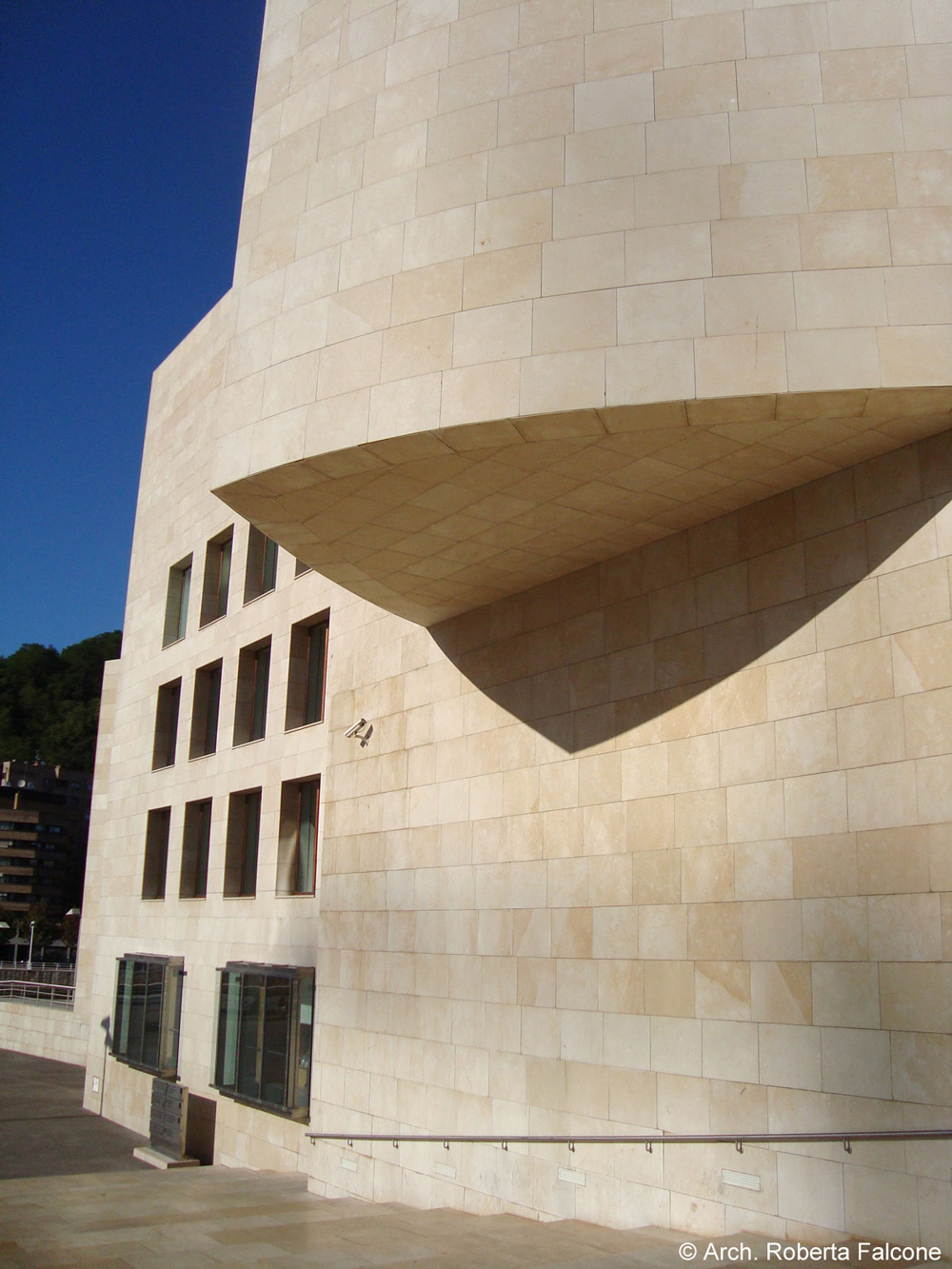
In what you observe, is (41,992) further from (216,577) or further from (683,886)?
(683,886)

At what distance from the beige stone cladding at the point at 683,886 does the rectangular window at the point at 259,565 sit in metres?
10.1

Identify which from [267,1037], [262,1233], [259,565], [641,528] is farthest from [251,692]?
[641,528]

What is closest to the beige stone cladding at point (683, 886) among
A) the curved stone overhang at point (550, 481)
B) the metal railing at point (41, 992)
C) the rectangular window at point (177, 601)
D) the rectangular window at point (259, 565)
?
the curved stone overhang at point (550, 481)

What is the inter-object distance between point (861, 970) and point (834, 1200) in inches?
75.8

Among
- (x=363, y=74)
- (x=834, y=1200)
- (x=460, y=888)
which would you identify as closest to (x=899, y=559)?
(x=834, y=1200)

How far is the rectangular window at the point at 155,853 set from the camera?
2850cm

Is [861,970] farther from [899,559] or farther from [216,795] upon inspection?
[216,795]

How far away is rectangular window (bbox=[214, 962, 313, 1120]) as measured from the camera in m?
18.7

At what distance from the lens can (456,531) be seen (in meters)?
12.5

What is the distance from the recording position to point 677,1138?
1060 cm

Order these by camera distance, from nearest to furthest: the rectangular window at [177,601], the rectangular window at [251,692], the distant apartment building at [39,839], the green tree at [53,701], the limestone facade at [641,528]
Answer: the limestone facade at [641,528] → the rectangular window at [251,692] → the rectangular window at [177,601] → the distant apartment building at [39,839] → the green tree at [53,701]

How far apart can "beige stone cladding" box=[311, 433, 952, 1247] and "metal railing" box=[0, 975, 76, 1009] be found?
29832 mm

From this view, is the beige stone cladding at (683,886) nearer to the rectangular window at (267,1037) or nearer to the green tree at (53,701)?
the rectangular window at (267,1037)

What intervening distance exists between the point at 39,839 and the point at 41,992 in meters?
71.0
